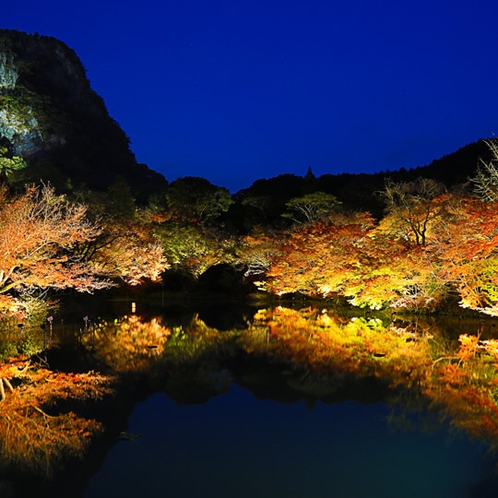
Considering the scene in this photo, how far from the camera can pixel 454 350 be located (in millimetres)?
13664

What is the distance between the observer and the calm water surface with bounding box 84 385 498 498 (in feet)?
19.2

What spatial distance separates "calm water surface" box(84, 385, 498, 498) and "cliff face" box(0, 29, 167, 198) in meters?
55.0

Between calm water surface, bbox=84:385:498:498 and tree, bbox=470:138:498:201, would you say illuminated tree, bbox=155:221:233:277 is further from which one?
calm water surface, bbox=84:385:498:498

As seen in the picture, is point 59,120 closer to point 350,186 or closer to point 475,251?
point 350,186

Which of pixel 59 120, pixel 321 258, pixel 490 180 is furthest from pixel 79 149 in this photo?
Answer: pixel 490 180

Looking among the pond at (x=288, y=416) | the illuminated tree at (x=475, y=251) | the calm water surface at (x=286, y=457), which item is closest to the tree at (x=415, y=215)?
the illuminated tree at (x=475, y=251)

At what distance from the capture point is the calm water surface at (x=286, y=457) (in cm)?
586

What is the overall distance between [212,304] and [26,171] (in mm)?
23429

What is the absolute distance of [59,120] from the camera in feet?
236

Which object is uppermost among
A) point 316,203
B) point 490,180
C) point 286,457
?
point 316,203

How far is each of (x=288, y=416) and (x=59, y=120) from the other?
72999mm

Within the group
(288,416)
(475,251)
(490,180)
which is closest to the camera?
(288,416)

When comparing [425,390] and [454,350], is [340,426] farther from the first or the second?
[454,350]

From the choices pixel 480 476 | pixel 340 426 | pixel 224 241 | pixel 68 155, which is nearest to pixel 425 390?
pixel 340 426
